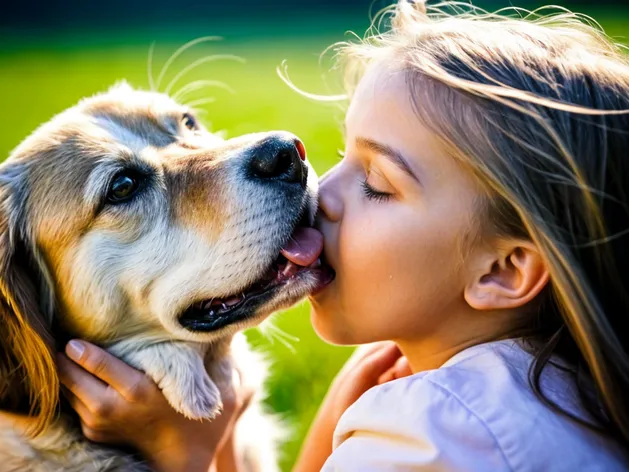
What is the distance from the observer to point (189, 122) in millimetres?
3361

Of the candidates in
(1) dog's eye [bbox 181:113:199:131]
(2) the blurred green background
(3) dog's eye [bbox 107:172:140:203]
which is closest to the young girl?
(3) dog's eye [bbox 107:172:140:203]

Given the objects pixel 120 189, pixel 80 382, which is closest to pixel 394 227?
pixel 120 189

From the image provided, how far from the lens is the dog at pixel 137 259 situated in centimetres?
255

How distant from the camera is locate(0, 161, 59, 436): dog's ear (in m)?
2.53

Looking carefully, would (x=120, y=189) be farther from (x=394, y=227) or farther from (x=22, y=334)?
(x=394, y=227)

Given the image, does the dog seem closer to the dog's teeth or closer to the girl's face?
the dog's teeth

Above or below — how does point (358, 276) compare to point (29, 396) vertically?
above

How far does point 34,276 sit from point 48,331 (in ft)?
0.82

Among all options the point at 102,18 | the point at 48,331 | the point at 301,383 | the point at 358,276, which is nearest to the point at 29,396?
the point at 48,331

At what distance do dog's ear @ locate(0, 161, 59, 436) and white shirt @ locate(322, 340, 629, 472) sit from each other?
102cm

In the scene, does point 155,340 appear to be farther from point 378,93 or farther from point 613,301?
point 613,301

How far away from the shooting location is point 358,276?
2.38 meters

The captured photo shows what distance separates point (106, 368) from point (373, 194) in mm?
1096

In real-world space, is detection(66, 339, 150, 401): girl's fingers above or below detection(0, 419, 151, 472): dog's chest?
above
